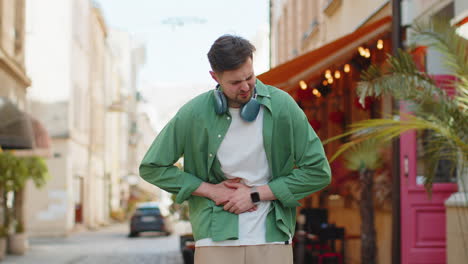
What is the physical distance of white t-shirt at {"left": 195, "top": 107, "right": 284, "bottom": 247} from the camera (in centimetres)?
304

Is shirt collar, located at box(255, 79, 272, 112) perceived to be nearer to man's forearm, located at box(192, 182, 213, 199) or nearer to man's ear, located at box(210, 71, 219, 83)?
man's ear, located at box(210, 71, 219, 83)

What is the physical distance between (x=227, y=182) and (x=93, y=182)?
1530 inches

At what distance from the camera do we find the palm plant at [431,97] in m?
5.99

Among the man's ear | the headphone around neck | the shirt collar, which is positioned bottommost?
the headphone around neck

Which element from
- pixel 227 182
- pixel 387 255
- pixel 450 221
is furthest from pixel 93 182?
pixel 227 182

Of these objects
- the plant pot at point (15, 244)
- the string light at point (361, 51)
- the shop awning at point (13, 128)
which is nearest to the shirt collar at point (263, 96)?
the string light at point (361, 51)

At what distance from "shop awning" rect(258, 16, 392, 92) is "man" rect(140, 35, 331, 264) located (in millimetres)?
5616

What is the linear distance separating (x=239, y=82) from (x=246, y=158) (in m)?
0.29

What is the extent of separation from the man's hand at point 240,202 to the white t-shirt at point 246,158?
28 millimetres

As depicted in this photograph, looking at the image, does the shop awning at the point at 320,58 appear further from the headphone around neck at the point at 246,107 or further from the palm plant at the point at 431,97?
the headphone around neck at the point at 246,107

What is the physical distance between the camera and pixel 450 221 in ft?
27.1

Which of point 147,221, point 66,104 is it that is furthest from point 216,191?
point 66,104

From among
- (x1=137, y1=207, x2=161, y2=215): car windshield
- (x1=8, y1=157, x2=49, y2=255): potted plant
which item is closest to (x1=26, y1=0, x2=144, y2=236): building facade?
(x1=137, y1=207, x2=161, y2=215): car windshield

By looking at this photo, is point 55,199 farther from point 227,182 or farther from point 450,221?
point 227,182
